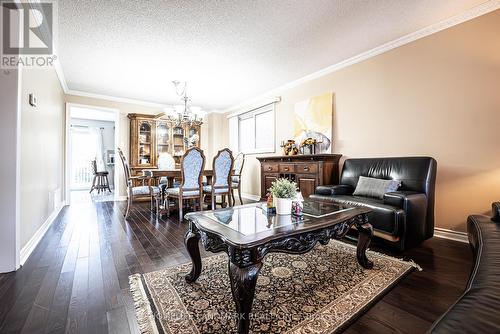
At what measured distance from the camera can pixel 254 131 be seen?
5.67 metres

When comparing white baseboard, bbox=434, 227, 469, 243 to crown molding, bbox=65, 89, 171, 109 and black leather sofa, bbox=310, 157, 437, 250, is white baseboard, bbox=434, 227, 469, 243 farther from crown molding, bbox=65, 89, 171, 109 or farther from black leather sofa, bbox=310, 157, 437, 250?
crown molding, bbox=65, 89, 171, 109

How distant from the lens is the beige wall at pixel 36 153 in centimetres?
210

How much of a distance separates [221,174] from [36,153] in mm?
2412

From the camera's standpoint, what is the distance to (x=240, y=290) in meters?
1.09

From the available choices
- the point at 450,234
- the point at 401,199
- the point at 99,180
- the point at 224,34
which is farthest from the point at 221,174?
the point at 99,180

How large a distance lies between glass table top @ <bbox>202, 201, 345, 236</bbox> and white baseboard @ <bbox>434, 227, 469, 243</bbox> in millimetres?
1682

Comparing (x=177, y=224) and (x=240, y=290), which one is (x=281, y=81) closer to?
(x=177, y=224)

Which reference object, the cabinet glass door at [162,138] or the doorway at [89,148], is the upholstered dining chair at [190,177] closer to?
the cabinet glass door at [162,138]

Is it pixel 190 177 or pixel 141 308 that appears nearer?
pixel 141 308

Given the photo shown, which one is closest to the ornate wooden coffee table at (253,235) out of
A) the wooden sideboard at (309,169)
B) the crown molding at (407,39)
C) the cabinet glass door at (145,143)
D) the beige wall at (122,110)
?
the wooden sideboard at (309,169)

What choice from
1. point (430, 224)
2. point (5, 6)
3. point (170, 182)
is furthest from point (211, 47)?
point (430, 224)

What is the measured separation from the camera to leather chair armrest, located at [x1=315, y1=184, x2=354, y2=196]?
2.95m

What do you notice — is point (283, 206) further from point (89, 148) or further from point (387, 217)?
point (89, 148)

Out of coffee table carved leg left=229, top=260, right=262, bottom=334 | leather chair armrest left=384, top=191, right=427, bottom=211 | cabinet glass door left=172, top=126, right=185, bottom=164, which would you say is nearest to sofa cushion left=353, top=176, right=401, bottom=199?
leather chair armrest left=384, top=191, right=427, bottom=211
